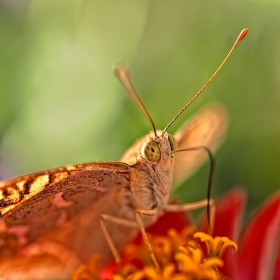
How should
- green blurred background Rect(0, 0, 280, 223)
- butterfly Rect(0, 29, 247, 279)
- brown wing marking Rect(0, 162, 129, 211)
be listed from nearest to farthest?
1. brown wing marking Rect(0, 162, 129, 211)
2. butterfly Rect(0, 29, 247, 279)
3. green blurred background Rect(0, 0, 280, 223)

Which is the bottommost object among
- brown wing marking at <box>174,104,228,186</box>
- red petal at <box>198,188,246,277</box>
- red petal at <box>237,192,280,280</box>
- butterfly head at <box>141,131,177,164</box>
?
red petal at <box>237,192,280,280</box>

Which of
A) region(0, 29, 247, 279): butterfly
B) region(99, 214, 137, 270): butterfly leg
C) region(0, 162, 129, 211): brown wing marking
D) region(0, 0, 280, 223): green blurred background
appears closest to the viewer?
region(0, 162, 129, 211): brown wing marking

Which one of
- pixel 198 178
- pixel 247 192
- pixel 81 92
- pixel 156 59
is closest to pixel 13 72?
pixel 81 92

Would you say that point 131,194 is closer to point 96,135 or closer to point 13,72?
point 96,135

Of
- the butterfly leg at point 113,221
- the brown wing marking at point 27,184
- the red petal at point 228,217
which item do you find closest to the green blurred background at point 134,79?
the red petal at point 228,217

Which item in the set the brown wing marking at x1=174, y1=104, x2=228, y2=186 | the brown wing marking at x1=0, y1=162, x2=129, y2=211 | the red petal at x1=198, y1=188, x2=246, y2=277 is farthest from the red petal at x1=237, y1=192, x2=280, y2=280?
the brown wing marking at x1=0, y1=162, x2=129, y2=211

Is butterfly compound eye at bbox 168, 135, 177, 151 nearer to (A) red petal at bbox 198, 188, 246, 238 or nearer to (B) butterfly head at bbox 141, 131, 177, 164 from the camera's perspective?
(B) butterfly head at bbox 141, 131, 177, 164

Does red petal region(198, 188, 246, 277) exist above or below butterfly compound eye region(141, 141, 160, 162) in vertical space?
below
